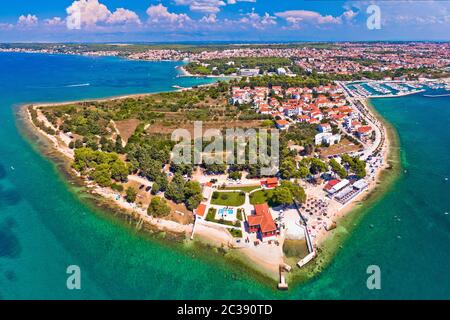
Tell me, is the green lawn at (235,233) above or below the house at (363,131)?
below

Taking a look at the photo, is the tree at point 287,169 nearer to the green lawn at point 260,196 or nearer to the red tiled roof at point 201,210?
the green lawn at point 260,196

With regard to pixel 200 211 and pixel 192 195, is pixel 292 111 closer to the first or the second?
pixel 192 195

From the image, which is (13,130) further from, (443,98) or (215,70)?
(443,98)

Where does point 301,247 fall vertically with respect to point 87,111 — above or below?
below

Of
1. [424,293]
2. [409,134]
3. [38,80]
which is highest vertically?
[38,80]

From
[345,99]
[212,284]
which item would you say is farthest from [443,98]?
[212,284]

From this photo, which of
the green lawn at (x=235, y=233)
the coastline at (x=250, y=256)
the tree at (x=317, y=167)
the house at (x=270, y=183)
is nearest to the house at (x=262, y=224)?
the green lawn at (x=235, y=233)
